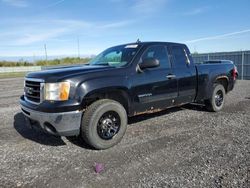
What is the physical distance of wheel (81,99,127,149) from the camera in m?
4.52

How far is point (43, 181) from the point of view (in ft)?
11.8

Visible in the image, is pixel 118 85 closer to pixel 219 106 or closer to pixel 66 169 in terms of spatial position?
pixel 66 169

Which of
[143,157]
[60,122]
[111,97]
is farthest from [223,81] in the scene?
[60,122]

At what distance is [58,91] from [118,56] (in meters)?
1.96

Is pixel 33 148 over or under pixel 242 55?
under

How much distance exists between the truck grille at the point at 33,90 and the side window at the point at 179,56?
309cm

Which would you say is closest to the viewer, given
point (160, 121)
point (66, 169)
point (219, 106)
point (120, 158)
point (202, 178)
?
point (202, 178)

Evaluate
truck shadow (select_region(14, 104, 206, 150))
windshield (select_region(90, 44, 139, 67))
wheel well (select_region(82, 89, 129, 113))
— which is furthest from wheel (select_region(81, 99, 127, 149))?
windshield (select_region(90, 44, 139, 67))

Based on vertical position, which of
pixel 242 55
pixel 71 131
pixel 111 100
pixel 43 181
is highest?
pixel 242 55

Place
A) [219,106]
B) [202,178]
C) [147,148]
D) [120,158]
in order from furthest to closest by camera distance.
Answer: [219,106] < [147,148] < [120,158] < [202,178]

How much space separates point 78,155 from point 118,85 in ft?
4.68

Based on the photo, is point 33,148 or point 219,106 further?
point 219,106

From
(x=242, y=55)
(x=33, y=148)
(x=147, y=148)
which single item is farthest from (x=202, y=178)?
(x=242, y=55)

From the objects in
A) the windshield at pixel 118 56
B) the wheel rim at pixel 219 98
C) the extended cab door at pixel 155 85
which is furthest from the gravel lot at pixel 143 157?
the windshield at pixel 118 56
